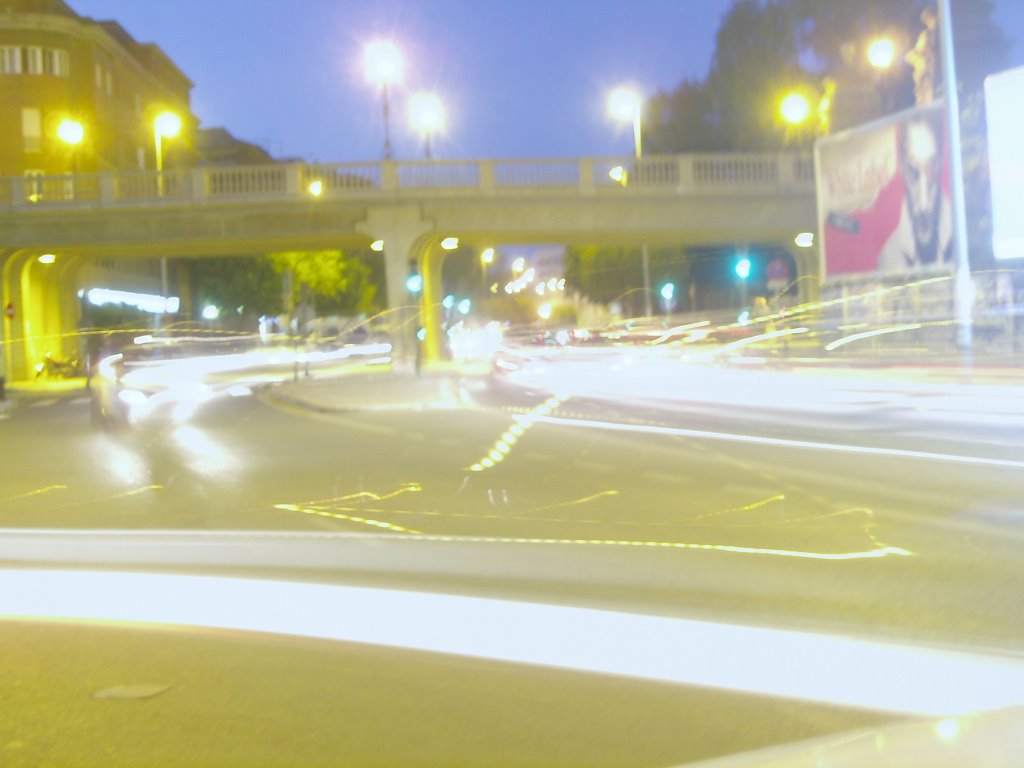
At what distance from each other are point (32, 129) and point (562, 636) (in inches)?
2307

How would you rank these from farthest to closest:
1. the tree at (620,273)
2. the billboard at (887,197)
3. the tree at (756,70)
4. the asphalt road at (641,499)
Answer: the tree at (620,273) → the tree at (756,70) → the billboard at (887,197) → the asphalt road at (641,499)

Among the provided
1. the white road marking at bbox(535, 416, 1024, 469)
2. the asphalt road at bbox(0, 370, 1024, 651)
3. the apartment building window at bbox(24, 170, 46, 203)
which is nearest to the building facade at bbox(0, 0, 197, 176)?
the apartment building window at bbox(24, 170, 46, 203)

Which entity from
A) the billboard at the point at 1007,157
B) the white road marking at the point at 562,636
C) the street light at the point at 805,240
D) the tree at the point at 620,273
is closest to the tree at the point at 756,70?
the tree at the point at 620,273

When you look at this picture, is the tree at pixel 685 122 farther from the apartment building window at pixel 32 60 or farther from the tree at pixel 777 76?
the apartment building window at pixel 32 60

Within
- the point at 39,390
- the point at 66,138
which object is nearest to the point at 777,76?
the point at 66,138

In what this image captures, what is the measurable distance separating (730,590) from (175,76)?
256ft

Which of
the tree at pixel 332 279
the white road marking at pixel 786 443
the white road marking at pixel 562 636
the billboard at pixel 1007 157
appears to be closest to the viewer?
the white road marking at pixel 562 636

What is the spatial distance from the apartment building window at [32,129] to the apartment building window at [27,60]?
1.74 m

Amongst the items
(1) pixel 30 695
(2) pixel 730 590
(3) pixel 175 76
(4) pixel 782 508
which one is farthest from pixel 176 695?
(3) pixel 175 76

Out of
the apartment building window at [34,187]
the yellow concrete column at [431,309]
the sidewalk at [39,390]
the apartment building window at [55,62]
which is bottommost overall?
the sidewalk at [39,390]

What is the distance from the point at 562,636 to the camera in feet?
20.5

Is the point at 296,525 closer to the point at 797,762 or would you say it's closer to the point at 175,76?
the point at 797,762

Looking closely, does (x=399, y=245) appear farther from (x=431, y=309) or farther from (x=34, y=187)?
(x=34, y=187)

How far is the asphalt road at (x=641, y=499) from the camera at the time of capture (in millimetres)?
7199
